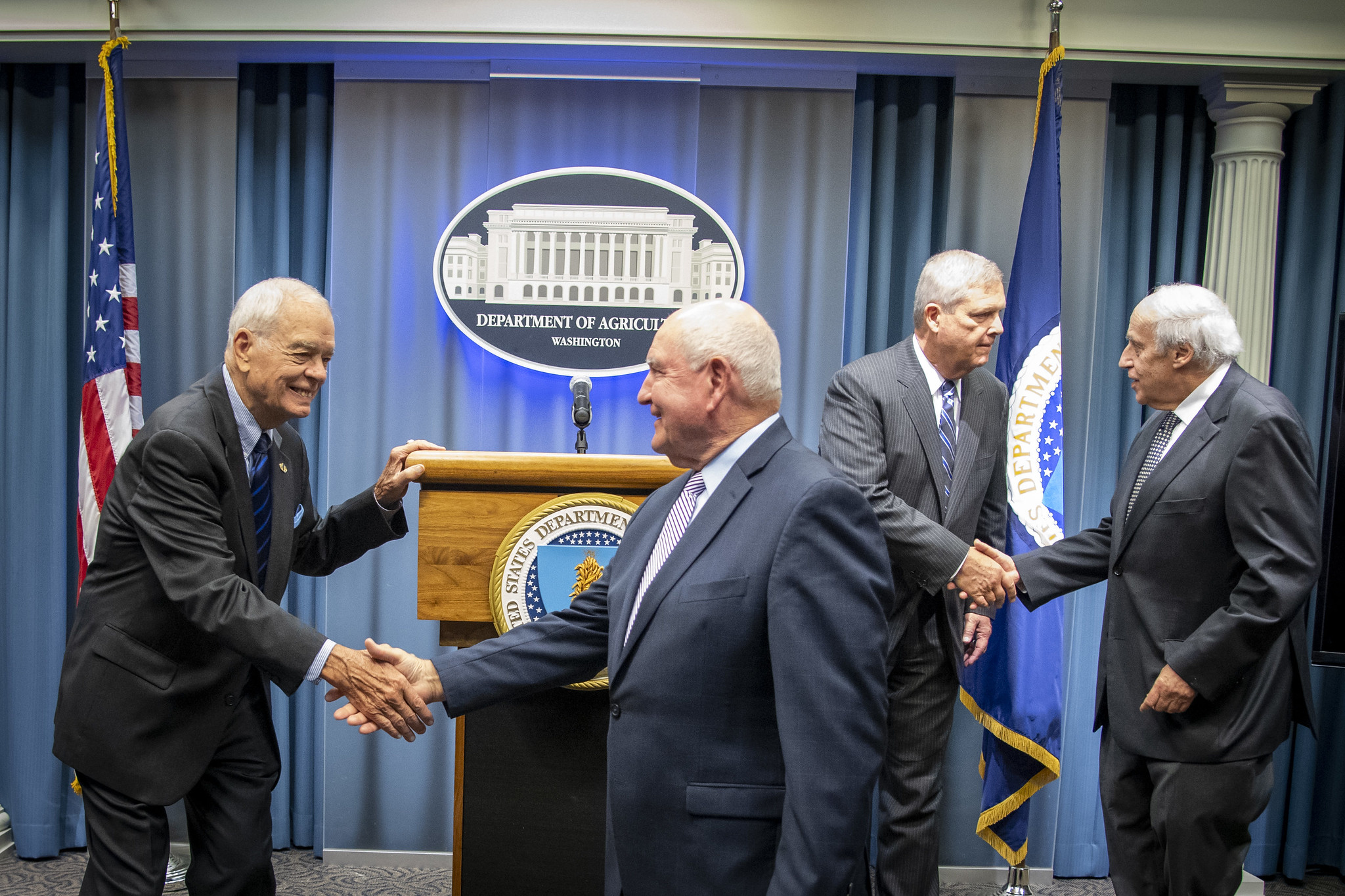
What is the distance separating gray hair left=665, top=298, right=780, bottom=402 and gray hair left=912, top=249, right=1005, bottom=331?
132cm

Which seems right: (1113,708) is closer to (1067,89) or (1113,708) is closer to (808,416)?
(808,416)

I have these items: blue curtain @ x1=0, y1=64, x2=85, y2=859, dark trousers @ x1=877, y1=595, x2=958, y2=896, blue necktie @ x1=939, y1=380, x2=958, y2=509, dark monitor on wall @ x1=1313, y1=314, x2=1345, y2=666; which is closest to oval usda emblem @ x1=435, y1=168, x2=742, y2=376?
blue necktie @ x1=939, y1=380, x2=958, y2=509

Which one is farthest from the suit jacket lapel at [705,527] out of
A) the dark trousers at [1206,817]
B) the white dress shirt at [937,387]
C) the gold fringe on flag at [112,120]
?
the gold fringe on flag at [112,120]

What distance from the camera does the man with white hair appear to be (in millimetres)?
2320

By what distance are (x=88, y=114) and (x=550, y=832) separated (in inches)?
129

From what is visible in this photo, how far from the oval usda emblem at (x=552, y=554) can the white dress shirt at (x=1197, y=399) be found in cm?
147

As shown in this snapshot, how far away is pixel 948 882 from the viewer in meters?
3.74

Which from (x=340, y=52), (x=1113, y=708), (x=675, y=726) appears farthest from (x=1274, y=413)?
(x=340, y=52)

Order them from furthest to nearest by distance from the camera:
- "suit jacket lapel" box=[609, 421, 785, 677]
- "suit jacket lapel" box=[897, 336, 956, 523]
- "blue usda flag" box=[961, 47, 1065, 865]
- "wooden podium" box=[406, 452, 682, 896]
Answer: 1. "blue usda flag" box=[961, 47, 1065, 865]
2. "suit jacket lapel" box=[897, 336, 956, 523]
3. "wooden podium" box=[406, 452, 682, 896]
4. "suit jacket lapel" box=[609, 421, 785, 677]

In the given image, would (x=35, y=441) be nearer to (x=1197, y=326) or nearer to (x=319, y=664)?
(x=319, y=664)

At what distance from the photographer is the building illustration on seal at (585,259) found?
141 inches

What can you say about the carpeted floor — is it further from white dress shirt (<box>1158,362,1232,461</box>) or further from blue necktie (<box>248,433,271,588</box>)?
white dress shirt (<box>1158,362,1232,461</box>)

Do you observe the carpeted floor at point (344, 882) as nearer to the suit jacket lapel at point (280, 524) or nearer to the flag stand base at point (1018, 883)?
the flag stand base at point (1018, 883)

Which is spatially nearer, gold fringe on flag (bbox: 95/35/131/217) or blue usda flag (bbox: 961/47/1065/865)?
blue usda flag (bbox: 961/47/1065/865)
